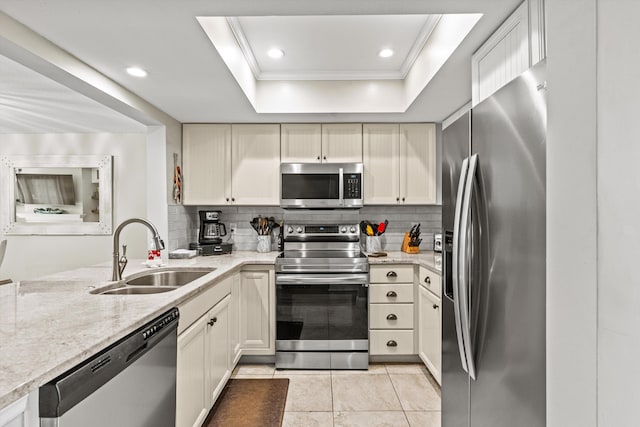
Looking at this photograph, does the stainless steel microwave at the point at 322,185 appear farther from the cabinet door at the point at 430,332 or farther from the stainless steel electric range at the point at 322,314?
the cabinet door at the point at 430,332

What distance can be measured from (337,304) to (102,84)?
231 centimetres

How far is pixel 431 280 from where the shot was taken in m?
2.77

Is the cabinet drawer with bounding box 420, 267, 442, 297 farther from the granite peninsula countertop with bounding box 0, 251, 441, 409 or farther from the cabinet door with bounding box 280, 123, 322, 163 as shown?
the granite peninsula countertop with bounding box 0, 251, 441, 409

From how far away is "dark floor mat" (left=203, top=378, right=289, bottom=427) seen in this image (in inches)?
91.6

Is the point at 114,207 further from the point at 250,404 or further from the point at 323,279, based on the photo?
the point at 250,404

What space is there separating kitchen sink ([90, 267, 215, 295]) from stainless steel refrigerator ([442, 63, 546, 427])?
1640 mm

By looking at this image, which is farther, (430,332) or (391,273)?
(391,273)

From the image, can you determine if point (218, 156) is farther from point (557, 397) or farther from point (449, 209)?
point (557, 397)

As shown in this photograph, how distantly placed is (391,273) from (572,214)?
262 centimetres

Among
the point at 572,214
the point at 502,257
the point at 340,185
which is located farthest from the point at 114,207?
the point at 572,214

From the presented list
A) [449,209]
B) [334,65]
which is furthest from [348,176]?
[449,209]

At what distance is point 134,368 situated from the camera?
1381 millimetres

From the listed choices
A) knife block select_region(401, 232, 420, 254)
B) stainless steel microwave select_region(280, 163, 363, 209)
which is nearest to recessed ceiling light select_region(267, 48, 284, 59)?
stainless steel microwave select_region(280, 163, 363, 209)

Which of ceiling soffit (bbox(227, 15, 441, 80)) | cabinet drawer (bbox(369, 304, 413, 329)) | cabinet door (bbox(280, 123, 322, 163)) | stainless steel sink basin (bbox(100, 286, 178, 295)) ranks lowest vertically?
cabinet drawer (bbox(369, 304, 413, 329))
